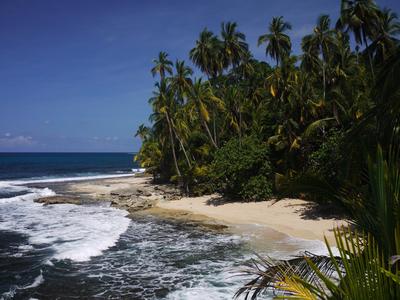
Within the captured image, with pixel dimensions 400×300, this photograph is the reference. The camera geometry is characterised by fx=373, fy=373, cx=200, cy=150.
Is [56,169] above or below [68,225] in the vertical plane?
above

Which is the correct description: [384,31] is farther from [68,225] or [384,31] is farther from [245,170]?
[68,225]

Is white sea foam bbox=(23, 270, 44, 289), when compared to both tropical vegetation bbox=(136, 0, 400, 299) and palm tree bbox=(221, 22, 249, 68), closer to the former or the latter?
tropical vegetation bbox=(136, 0, 400, 299)

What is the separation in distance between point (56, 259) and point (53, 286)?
3305 mm

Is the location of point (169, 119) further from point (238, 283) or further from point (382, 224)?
point (382, 224)

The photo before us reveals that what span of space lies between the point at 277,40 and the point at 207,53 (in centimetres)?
797

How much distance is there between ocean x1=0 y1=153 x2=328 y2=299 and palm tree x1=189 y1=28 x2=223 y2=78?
22.8 meters

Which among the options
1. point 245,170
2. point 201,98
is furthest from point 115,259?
point 201,98

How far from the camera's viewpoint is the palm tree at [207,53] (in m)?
41.9

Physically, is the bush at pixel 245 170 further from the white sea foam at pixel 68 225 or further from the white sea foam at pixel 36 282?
the white sea foam at pixel 36 282

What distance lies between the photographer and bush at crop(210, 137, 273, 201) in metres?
27.3

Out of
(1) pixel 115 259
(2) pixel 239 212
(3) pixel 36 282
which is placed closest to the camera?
(3) pixel 36 282

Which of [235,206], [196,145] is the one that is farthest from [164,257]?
[196,145]

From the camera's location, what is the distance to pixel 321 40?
34.5 m

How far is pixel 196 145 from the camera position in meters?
40.6
